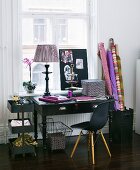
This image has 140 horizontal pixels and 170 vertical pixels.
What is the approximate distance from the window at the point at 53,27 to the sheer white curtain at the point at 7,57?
0.62ft

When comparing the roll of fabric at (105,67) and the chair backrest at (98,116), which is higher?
the roll of fabric at (105,67)

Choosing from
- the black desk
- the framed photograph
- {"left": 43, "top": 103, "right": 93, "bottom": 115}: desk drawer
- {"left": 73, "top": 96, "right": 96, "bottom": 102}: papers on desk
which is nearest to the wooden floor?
the black desk

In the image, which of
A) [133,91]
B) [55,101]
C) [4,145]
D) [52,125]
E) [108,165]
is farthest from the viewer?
[133,91]

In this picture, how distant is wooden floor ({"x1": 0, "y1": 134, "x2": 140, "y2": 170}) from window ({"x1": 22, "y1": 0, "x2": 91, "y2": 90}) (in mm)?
1208

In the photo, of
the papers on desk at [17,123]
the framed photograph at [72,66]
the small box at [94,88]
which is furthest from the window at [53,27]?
the papers on desk at [17,123]

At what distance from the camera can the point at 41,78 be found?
523 cm

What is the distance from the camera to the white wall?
532 cm

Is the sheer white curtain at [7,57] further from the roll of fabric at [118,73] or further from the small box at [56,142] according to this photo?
the roll of fabric at [118,73]

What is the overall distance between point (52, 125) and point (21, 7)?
187 centimetres

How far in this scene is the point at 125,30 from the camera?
215 inches

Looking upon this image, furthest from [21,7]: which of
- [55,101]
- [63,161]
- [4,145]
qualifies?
[63,161]

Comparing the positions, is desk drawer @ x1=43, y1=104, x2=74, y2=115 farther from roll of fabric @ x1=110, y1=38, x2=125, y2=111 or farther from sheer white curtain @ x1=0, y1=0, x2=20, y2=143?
roll of fabric @ x1=110, y1=38, x2=125, y2=111

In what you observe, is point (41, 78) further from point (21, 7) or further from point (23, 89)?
point (21, 7)

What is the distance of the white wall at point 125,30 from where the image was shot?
209 inches
